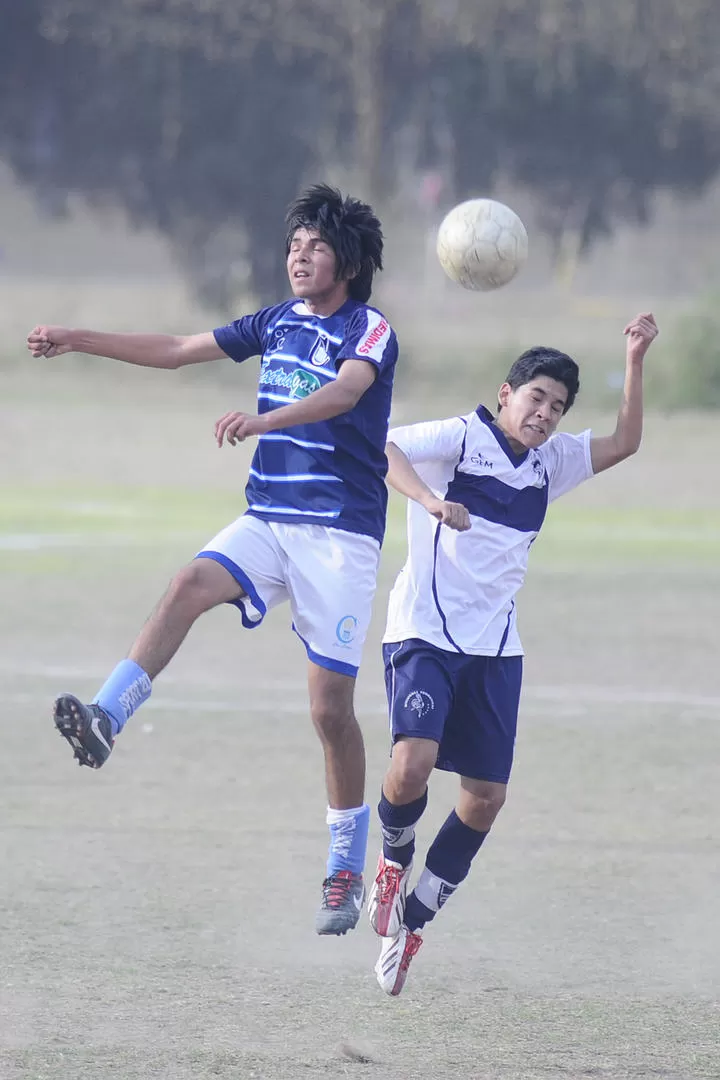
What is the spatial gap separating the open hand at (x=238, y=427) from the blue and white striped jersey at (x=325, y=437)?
44 cm

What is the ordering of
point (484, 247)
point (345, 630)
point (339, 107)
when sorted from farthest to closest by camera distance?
point (339, 107)
point (484, 247)
point (345, 630)

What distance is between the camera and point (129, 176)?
3609cm

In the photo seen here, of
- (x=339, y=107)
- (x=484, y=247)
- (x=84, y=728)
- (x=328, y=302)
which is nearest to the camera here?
(x=84, y=728)

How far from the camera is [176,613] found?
5672 mm

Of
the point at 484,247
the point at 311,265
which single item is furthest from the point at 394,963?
the point at 484,247

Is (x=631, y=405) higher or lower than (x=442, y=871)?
higher

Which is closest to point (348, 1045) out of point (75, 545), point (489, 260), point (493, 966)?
point (493, 966)

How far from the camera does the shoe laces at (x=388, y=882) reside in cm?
580

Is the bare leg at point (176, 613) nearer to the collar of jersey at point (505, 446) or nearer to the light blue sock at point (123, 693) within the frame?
the light blue sock at point (123, 693)

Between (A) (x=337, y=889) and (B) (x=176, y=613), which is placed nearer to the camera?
(B) (x=176, y=613)

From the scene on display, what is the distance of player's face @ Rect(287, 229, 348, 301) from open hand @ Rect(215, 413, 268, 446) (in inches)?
24.5

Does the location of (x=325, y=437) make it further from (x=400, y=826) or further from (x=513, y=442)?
(x=400, y=826)

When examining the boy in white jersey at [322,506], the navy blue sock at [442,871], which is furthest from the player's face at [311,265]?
the navy blue sock at [442,871]

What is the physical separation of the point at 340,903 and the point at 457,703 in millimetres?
716
